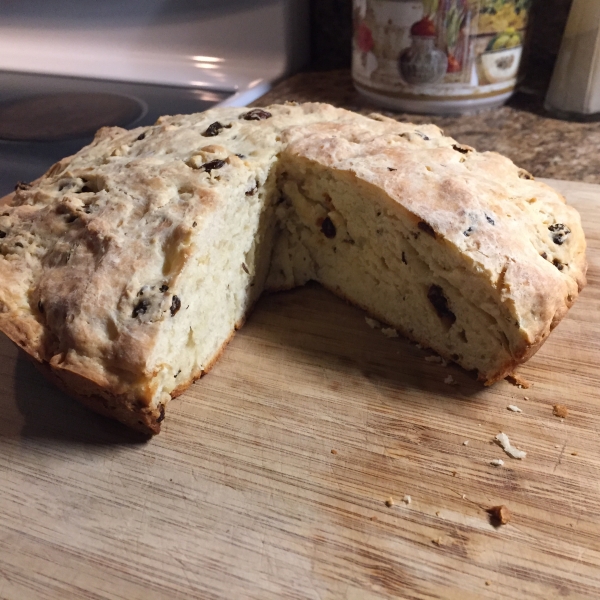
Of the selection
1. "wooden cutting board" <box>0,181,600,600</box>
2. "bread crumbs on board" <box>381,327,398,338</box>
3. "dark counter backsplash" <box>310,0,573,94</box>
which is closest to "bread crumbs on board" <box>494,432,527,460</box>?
"wooden cutting board" <box>0,181,600,600</box>

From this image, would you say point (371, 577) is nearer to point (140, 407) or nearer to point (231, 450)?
point (231, 450)

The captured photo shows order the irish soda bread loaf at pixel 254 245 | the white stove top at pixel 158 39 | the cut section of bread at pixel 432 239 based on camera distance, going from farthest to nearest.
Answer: the white stove top at pixel 158 39 → the cut section of bread at pixel 432 239 → the irish soda bread loaf at pixel 254 245

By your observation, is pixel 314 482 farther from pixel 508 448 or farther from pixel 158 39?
pixel 158 39

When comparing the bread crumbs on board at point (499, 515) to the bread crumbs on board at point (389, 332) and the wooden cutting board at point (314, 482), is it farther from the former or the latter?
the bread crumbs on board at point (389, 332)

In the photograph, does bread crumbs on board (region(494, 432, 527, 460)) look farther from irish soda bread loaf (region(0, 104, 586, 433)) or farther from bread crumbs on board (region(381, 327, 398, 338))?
bread crumbs on board (region(381, 327, 398, 338))

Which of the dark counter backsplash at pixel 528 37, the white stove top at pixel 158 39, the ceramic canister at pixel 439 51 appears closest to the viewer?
the ceramic canister at pixel 439 51

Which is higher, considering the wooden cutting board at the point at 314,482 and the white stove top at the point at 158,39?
the white stove top at the point at 158,39

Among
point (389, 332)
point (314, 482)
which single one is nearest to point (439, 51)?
point (389, 332)

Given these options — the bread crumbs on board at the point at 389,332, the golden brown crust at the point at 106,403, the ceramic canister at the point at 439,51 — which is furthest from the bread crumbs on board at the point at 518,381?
the ceramic canister at the point at 439,51
